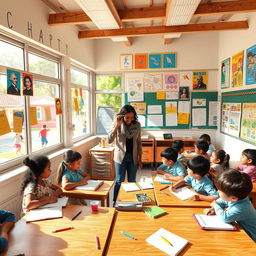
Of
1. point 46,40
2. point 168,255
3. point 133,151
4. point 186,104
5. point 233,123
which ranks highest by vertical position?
point 46,40

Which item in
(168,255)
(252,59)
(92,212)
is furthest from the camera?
(252,59)

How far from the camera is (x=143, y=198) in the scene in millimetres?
1818

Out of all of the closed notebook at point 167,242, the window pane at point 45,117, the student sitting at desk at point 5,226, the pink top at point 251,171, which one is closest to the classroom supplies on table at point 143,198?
the closed notebook at point 167,242

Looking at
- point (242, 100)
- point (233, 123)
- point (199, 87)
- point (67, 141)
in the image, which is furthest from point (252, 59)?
point (67, 141)

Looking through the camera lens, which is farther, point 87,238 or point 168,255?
point 87,238

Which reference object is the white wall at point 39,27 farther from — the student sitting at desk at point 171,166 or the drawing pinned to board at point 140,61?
the student sitting at desk at point 171,166

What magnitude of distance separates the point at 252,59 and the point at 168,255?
122 inches

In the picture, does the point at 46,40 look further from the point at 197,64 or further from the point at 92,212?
the point at 197,64

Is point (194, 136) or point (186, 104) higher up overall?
point (186, 104)

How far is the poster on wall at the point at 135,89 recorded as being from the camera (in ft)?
16.1

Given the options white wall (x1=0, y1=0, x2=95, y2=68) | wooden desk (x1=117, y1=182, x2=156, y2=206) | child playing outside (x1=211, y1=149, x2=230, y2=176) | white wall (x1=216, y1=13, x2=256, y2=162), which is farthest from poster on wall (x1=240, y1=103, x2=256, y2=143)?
white wall (x1=0, y1=0, x2=95, y2=68)

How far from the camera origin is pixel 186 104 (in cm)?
484

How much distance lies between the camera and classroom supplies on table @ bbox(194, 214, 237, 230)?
1.38m

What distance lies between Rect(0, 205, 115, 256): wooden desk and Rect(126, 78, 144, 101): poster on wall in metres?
3.65
